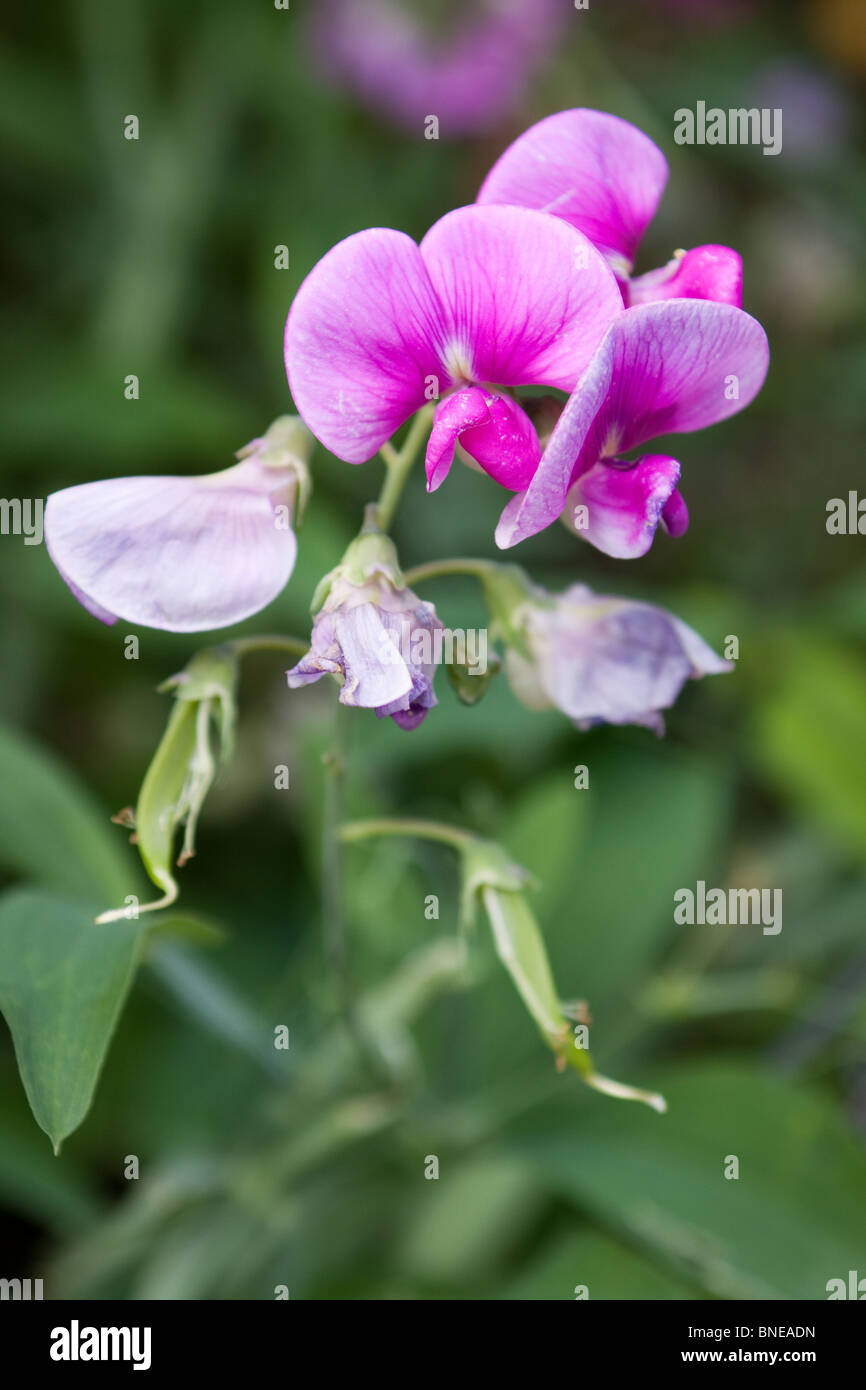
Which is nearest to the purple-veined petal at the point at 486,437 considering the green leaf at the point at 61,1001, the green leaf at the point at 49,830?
the green leaf at the point at 61,1001

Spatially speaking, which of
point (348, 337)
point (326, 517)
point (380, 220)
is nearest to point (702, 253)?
point (348, 337)

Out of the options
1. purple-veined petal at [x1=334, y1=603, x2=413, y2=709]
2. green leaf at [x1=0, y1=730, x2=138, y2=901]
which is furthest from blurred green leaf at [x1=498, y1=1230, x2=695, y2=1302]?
purple-veined petal at [x1=334, y1=603, x2=413, y2=709]

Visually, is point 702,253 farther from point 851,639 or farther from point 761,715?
point 851,639

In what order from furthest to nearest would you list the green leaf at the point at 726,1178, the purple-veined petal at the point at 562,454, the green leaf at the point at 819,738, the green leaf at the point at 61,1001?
1. the green leaf at the point at 819,738
2. the green leaf at the point at 726,1178
3. the green leaf at the point at 61,1001
4. the purple-veined petal at the point at 562,454

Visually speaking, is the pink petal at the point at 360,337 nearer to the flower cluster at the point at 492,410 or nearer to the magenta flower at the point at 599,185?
the flower cluster at the point at 492,410

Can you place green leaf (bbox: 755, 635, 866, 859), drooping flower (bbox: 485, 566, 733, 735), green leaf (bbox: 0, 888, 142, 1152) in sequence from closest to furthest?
green leaf (bbox: 0, 888, 142, 1152)
drooping flower (bbox: 485, 566, 733, 735)
green leaf (bbox: 755, 635, 866, 859)

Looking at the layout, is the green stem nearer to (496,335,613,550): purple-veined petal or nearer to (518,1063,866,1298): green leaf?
(496,335,613,550): purple-veined petal

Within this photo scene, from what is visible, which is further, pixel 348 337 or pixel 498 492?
pixel 498 492
